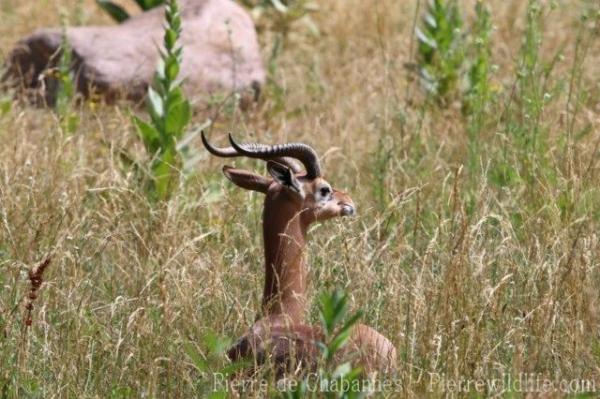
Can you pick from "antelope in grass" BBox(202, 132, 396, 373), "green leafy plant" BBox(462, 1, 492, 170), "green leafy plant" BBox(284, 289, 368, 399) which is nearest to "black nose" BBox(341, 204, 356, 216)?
"antelope in grass" BBox(202, 132, 396, 373)

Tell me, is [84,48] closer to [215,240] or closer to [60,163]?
[60,163]

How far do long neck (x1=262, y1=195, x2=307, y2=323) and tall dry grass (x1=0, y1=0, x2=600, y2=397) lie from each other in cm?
14

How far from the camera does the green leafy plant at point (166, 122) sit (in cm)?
634

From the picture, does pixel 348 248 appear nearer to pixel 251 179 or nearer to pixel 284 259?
pixel 284 259

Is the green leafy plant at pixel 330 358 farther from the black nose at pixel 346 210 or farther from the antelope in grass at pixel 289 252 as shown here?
the black nose at pixel 346 210

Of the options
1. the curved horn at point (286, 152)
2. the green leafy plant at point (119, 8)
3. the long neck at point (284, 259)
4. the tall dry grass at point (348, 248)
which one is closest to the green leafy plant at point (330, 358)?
the tall dry grass at point (348, 248)

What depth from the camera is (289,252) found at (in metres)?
4.75

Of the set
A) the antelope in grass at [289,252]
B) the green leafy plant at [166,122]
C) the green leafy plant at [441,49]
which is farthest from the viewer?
the green leafy plant at [441,49]

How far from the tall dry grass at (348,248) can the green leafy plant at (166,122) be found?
16cm

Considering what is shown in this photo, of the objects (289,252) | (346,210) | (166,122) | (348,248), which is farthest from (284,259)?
(166,122)

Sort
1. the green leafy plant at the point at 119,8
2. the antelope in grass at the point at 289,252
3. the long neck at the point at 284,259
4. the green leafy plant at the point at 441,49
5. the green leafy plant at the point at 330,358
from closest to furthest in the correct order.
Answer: the green leafy plant at the point at 330,358, the antelope in grass at the point at 289,252, the long neck at the point at 284,259, the green leafy plant at the point at 441,49, the green leafy plant at the point at 119,8

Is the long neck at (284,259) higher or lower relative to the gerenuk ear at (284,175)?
lower

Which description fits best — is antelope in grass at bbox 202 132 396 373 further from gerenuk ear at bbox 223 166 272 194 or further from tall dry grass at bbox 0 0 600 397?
tall dry grass at bbox 0 0 600 397

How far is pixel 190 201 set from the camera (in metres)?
6.38
